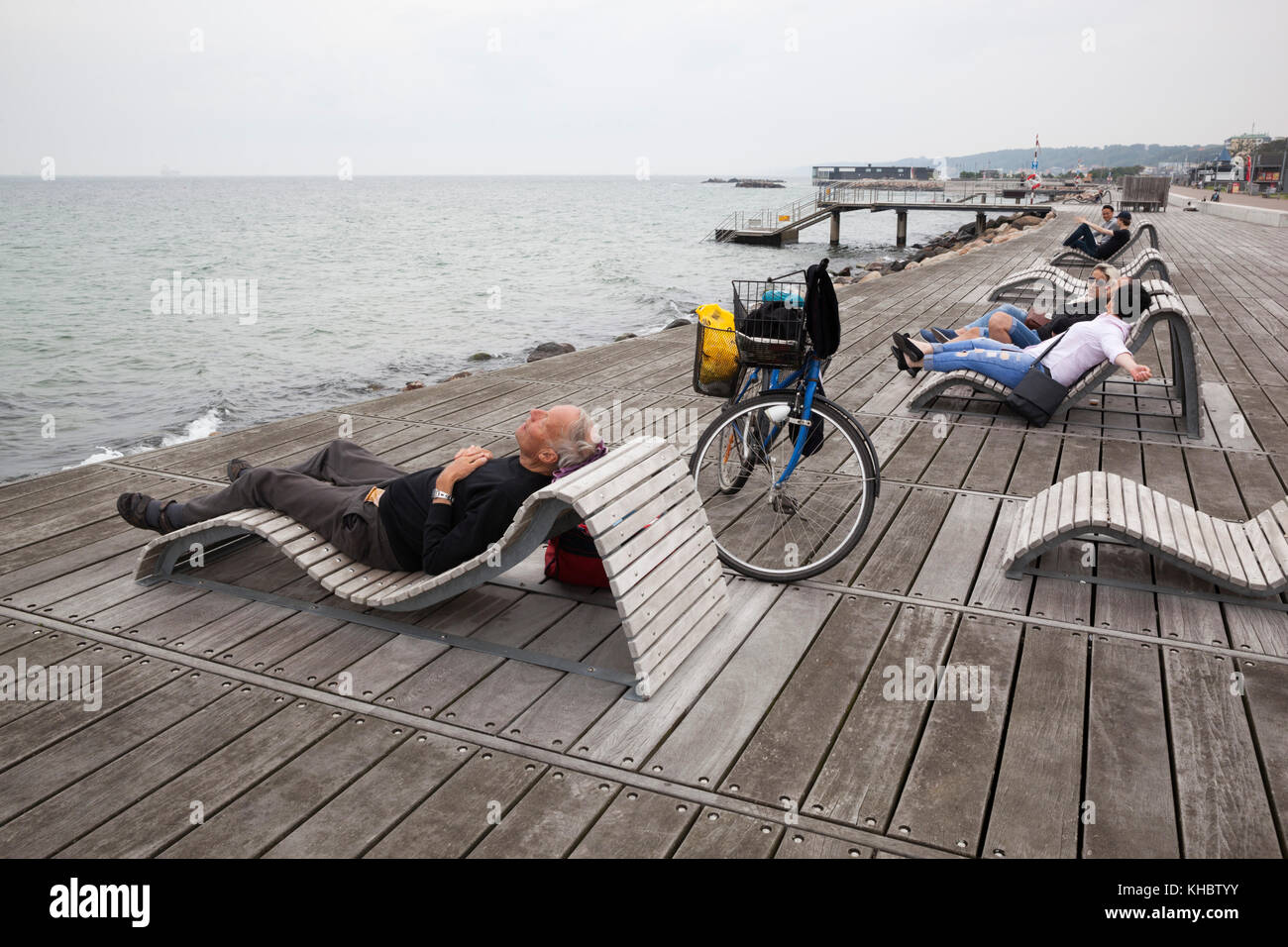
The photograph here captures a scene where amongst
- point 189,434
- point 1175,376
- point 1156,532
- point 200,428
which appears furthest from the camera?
point 200,428

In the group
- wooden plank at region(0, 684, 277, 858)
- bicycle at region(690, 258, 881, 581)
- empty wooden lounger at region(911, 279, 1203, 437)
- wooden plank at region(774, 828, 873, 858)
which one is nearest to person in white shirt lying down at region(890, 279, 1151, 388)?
empty wooden lounger at region(911, 279, 1203, 437)

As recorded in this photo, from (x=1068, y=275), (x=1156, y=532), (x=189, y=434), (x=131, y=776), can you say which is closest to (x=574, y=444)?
(x=131, y=776)

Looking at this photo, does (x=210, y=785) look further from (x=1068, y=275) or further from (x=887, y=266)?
(x=887, y=266)

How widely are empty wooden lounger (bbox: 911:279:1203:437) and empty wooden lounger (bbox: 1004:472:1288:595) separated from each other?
7.88 feet

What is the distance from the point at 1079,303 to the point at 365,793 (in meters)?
8.57

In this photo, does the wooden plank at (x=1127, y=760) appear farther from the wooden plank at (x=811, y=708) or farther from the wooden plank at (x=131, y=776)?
the wooden plank at (x=131, y=776)

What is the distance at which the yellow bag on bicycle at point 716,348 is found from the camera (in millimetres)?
4762

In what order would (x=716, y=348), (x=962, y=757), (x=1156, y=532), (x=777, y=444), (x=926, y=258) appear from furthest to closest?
(x=926, y=258)
(x=777, y=444)
(x=716, y=348)
(x=1156, y=532)
(x=962, y=757)

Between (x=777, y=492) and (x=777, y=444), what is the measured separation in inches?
11.6

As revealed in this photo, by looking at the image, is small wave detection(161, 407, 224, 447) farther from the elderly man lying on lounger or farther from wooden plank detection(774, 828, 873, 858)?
wooden plank detection(774, 828, 873, 858)

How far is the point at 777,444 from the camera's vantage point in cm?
496

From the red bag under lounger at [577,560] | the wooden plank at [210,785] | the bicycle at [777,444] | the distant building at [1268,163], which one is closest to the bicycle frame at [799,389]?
the bicycle at [777,444]
